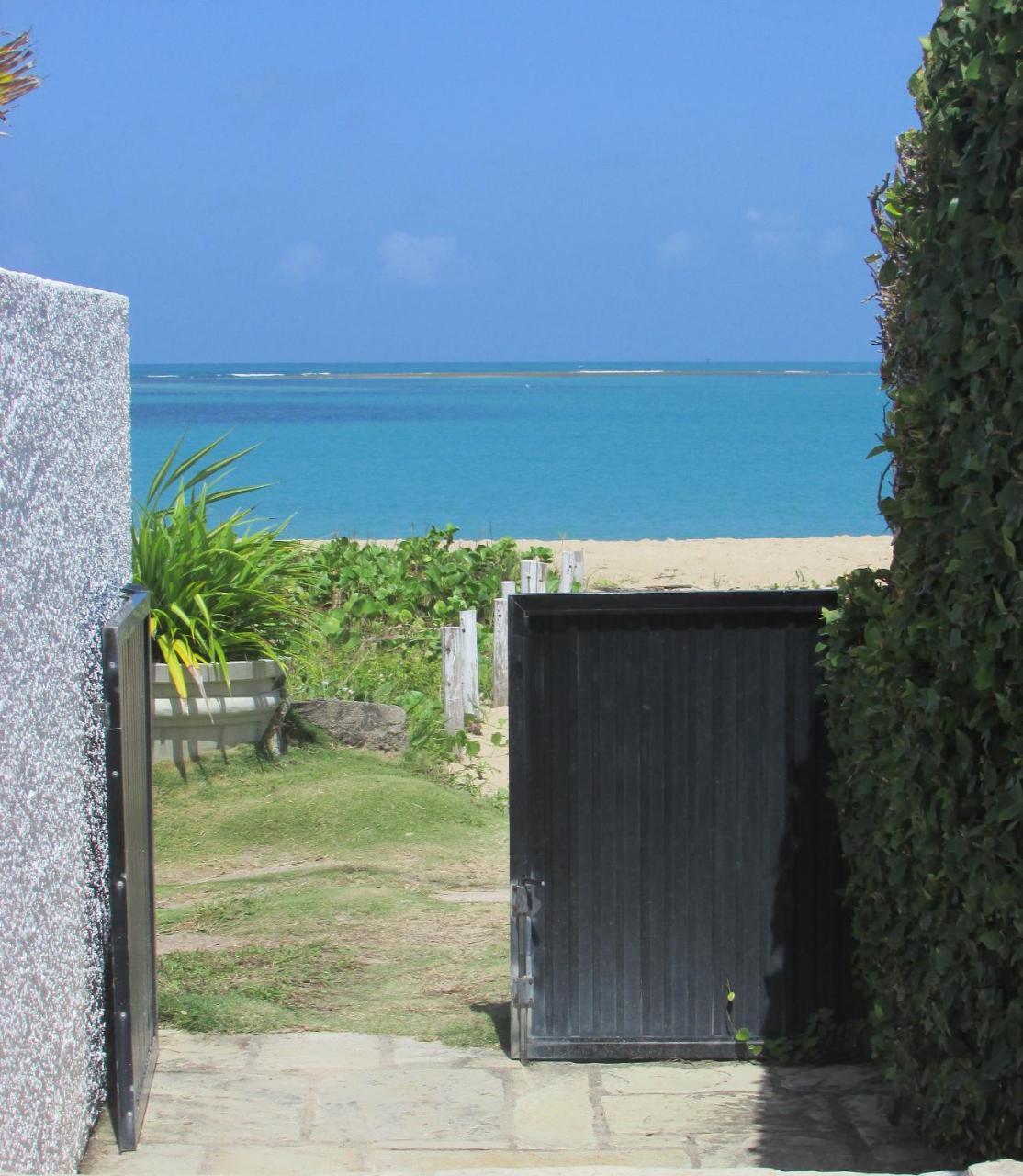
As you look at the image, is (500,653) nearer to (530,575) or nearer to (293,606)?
(530,575)

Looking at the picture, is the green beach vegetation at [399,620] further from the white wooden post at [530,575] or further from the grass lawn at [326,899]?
the grass lawn at [326,899]

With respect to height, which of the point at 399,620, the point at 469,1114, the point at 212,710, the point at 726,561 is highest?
the point at 726,561

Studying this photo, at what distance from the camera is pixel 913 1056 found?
3.95m

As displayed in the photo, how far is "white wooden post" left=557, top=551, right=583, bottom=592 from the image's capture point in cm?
1388

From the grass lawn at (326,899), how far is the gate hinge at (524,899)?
0.61 metres

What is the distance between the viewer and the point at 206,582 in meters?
8.44

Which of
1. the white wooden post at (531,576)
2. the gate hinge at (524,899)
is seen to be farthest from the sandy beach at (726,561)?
the gate hinge at (524,899)

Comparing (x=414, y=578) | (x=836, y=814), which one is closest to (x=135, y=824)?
(x=836, y=814)

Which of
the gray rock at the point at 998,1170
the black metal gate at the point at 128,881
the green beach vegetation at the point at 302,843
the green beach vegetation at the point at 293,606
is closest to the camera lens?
the gray rock at the point at 998,1170

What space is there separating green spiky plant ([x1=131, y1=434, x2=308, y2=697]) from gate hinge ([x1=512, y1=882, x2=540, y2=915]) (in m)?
3.62

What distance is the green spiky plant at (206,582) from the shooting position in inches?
321

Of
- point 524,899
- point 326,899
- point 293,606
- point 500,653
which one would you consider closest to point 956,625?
point 524,899

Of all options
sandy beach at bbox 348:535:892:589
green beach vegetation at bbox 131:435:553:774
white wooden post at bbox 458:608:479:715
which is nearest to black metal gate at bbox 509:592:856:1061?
green beach vegetation at bbox 131:435:553:774

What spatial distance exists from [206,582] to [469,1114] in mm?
4690
